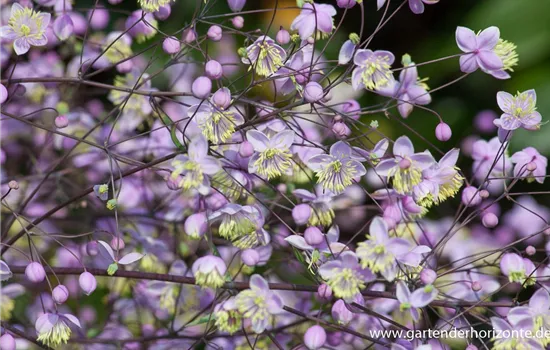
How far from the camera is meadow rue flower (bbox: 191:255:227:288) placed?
62 centimetres

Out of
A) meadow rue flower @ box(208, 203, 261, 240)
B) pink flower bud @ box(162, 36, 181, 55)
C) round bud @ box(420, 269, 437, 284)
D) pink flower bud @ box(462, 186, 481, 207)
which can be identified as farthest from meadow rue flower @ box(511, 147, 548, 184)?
pink flower bud @ box(162, 36, 181, 55)

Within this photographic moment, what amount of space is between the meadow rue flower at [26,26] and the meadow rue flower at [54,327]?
27 centimetres

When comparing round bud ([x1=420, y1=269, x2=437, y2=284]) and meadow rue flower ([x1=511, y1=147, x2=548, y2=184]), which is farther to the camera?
meadow rue flower ([x1=511, y1=147, x2=548, y2=184])

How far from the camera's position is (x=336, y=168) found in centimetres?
66

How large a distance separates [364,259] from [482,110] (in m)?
0.88

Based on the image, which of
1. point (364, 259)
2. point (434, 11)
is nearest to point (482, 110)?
point (434, 11)

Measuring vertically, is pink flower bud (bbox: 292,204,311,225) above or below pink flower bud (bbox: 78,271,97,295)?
above

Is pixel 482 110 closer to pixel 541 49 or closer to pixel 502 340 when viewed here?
pixel 541 49

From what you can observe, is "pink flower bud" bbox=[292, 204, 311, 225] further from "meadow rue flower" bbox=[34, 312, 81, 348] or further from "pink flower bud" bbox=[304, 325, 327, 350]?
"meadow rue flower" bbox=[34, 312, 81, 348]

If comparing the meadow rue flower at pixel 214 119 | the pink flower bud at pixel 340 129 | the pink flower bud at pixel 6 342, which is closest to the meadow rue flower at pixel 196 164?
the meadow rue flower at pixel 214 119

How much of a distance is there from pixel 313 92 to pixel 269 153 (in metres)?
0.07

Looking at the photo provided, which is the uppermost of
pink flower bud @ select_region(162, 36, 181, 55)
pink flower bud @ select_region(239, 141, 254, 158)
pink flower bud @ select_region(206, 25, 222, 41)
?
pink flower bud @ select_region(206, 25, 222, 41)

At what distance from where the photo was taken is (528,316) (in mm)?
616

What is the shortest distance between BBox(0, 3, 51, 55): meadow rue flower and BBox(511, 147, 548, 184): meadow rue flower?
1.70 ft
